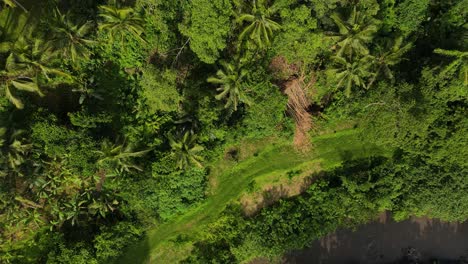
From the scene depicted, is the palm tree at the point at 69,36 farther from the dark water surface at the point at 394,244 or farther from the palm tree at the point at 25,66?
the dark water surface at the point at 394,244

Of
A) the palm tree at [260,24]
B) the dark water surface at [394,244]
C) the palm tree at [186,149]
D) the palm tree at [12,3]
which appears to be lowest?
the dark water surface at [394,244]

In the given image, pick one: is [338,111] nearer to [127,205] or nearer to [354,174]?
[354,174]

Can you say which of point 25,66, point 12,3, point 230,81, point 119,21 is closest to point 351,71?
point 230,81

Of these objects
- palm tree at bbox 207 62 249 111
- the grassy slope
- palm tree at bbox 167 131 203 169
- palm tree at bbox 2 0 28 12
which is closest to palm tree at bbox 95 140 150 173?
palm tree at bbox 167 131 203 169

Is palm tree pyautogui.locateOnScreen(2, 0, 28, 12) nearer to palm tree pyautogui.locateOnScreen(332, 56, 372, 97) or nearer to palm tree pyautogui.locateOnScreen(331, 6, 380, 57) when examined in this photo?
palm tree pyautogui.locateOnScreen(331, 6, 380, 57)

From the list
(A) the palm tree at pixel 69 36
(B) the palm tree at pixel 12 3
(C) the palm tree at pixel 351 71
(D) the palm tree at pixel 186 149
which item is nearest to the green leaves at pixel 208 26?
(D) the palm tree at pixel 186 149

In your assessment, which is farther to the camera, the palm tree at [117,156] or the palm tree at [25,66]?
the palm tree at [117,156]
